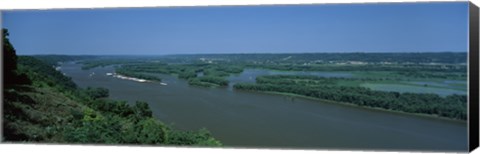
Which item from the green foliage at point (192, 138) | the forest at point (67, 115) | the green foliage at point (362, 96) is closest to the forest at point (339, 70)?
the green foliage at point (362, 96)

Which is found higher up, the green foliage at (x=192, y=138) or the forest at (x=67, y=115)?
the forest at (x=67, y=115)

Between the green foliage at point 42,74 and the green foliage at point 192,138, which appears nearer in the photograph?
the green foliage at point 192,138

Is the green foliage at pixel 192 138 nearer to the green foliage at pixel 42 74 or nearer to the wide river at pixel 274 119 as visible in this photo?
the wide river at pixel 274 119

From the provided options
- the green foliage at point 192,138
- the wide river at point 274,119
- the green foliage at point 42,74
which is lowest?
the green foliage at point 192,138

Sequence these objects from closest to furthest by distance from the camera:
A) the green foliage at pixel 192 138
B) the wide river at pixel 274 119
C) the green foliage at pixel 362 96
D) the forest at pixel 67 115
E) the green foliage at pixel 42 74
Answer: the green foliage at pixel 362 96
the wide river at pixel 274 119
the green foliage at pixel 192 138
the forest at pixel 67 115
the green foliage at pixel 42 74

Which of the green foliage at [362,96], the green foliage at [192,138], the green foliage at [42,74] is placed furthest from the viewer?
the green foliage at [42,74]

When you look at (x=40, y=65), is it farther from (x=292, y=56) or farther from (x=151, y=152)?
(x=292, y=56)

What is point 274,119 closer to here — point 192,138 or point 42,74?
point 192,138
